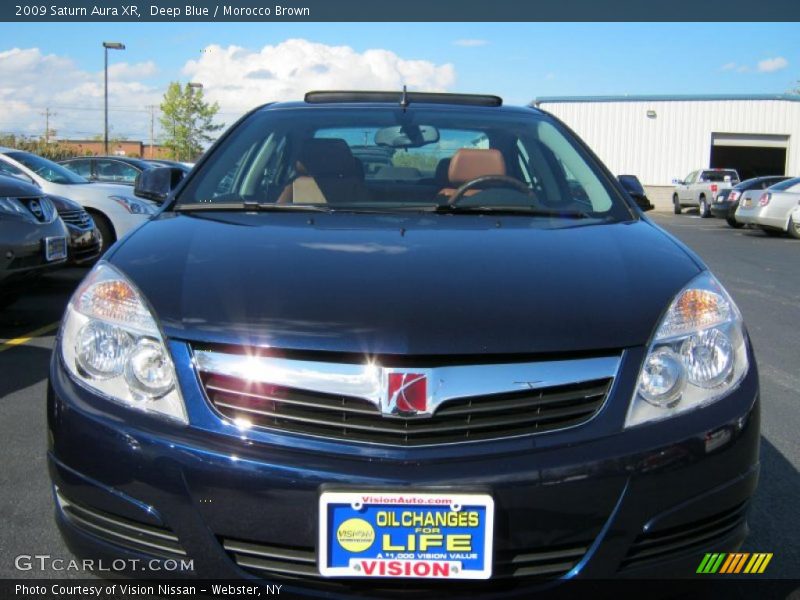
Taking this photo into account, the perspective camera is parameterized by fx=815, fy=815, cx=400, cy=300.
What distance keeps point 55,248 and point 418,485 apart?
5144 millimetres

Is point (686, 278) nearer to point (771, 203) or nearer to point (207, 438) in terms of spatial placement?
point (207, 438)

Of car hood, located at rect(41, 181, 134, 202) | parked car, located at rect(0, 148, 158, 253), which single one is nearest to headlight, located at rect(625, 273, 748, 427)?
parked car, located at rect(0, 148, 158, 253)

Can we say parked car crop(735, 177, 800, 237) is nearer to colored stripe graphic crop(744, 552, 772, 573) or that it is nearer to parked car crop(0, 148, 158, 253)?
parked car crop(0, 148, 158, 253)

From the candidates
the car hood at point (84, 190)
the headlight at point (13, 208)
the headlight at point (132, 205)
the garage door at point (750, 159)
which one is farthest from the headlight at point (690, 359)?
the garage door at point (750, 159)

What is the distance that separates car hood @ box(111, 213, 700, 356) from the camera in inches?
73.5

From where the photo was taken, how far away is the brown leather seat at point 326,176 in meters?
3.00

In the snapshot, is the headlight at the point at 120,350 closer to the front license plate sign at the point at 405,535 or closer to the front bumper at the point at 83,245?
the front license plate sign at the point at 405,535

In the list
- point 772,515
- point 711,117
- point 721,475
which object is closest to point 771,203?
point 772,515

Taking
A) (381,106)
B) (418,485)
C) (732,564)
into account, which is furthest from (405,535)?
(381,106)

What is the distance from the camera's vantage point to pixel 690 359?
1.97 meters

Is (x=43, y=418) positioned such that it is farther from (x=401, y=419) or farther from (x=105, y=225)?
(x=105, y=225)

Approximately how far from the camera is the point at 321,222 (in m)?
2.64

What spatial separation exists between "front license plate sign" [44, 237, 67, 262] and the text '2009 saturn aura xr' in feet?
13.4

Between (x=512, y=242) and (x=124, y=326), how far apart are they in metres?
1.14
